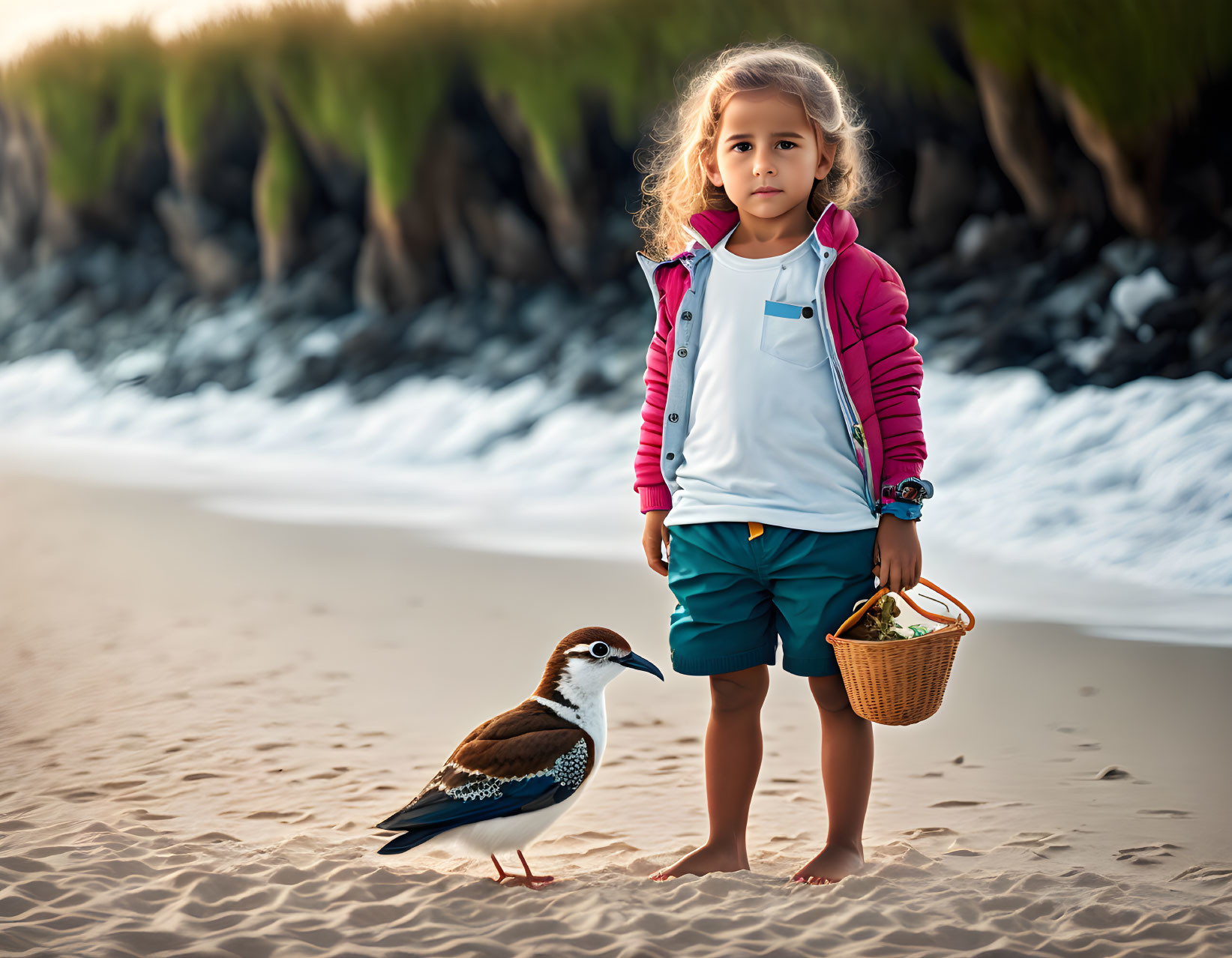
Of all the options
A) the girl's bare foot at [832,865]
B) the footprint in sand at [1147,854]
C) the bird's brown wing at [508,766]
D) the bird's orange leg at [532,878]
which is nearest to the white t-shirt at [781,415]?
the bird's brown wing at [508,766]

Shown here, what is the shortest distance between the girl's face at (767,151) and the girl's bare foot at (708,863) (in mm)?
1374

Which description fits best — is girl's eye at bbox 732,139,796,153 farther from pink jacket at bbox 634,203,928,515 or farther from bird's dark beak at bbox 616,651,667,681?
bird's dark beak at bbox 616,651,667,681

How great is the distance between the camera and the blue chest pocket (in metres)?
2.48

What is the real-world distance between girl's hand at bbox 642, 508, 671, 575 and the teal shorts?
0.24ft

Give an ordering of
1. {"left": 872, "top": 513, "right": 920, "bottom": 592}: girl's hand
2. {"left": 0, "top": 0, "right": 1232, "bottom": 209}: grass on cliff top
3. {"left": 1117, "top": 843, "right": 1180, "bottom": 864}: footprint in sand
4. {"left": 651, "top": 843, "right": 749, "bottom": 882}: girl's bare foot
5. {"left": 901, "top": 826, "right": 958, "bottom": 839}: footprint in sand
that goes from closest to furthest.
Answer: {"left": 872, "top": 513, "right": 920, "bottom": 592}: girl's hand → {"left": 651, "top": 843, "right": 749, "bottom": 882}: girl's bare foot → {"left": 1117, "top": 843, "right": 1180, "bottom": 864}: footprint in sand → {"left": 901, "top": 826, "right": 958, "bottom": 839}: footprint in sand → {"left": 0, "top": 0, "right": 1232, "bottom": 209}: grass on cliff top

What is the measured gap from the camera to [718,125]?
8.50 ft

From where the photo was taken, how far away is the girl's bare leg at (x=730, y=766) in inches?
104

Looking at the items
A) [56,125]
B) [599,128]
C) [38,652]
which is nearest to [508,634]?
[38,652]

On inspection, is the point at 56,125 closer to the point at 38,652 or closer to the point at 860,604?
the point at 38,652

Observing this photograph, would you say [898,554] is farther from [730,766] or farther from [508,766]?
[508,766]

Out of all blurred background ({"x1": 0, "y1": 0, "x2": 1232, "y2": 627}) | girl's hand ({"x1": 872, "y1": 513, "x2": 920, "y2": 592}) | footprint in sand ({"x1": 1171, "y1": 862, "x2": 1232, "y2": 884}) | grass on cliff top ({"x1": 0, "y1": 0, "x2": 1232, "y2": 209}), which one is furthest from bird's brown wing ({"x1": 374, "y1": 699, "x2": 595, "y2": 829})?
grass on cliff top ({"x1": 0, "y1": 0, "x2": 1232, "y2": 209})

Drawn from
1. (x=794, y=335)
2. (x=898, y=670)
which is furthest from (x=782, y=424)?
(x=898, y=670)

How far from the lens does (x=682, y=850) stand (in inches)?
115

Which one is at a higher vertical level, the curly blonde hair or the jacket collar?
the curly blonde hair
